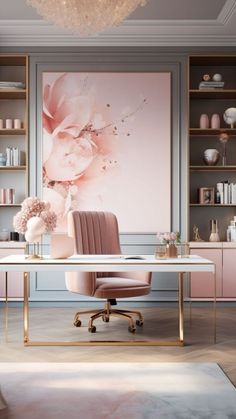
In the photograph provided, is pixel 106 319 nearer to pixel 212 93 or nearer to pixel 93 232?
pixel 93 232

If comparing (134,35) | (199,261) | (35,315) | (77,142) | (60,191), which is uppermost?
(134,35)

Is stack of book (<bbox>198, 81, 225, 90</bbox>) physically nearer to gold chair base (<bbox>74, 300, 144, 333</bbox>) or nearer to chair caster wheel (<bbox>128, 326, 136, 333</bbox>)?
gold chair base (<bbox>74, 300, 144, 333</bbox>)

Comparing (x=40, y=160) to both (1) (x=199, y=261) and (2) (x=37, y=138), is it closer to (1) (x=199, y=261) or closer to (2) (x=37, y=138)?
(2) (x=37, y=138)

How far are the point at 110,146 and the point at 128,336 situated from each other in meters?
2.45

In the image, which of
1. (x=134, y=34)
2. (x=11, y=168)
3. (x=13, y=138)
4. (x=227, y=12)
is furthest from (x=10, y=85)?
(x=227, y=12)

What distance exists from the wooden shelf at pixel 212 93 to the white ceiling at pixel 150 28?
0.58 m

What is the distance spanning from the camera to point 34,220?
169 inches

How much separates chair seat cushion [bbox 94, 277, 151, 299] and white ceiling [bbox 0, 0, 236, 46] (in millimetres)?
2824

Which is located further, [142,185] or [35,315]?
[142,185]

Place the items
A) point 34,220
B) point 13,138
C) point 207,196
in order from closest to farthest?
point 34,220
point 207,196
point 13,138

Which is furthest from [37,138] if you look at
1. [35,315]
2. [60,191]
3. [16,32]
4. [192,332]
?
[192,332]

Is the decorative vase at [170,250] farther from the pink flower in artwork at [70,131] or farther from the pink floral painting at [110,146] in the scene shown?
the pink flower in artwork at [70,131]

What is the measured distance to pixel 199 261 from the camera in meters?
4.10

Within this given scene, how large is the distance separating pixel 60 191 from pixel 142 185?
917 mm
